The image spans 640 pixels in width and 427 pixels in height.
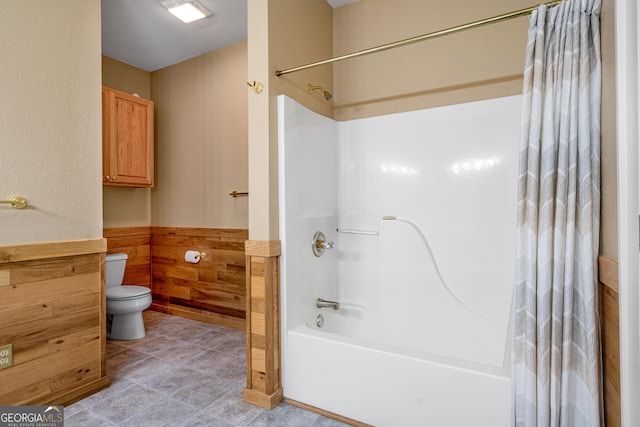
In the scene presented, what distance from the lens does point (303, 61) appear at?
207cm

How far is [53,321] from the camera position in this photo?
1.72 metres

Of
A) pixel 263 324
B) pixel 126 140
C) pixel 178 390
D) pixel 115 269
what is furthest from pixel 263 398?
pixel 126 140

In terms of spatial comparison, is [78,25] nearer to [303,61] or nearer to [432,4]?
[303,61]

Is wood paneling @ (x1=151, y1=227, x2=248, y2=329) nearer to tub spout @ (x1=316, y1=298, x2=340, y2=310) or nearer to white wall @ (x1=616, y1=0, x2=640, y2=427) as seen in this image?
tub spout @ (x1=316, y1=298, x2=340, y2=310)

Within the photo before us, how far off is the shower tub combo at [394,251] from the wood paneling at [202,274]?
3.48ft

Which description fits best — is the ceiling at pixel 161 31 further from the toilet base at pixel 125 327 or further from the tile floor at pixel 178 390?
the tile floor at pixel 178 390

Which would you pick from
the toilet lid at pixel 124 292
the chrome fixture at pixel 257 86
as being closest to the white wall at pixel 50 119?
the toilet lid at pixel 124 292

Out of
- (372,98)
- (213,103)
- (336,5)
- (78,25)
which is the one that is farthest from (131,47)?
(372,98)

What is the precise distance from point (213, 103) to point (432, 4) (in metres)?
1.98

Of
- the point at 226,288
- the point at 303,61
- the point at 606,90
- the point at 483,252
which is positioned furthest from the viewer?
the point at 226,288

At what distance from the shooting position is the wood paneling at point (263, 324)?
68.1 inches

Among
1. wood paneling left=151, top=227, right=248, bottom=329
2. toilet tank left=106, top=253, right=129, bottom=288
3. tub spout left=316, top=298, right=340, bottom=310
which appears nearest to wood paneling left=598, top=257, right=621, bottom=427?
tub spout left=316, top=298, right=340, bottom=310

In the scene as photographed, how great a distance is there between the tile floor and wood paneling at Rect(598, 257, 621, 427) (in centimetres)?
106

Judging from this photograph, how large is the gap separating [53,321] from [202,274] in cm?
146
